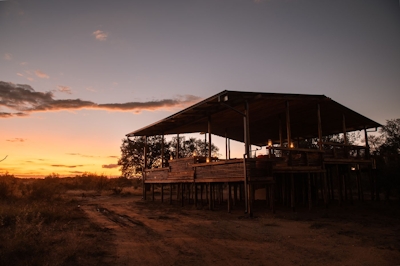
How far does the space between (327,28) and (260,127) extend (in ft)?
36.6

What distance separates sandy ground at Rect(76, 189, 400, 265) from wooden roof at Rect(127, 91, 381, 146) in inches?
220

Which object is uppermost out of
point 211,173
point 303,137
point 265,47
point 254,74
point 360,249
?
point 265,47

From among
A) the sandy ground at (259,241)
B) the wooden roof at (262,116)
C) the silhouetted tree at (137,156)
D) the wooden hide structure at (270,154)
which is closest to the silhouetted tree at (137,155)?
the silhouetted tree at (137,156)

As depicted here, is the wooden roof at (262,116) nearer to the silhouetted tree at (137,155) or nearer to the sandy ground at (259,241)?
the sandy ground at (259,241)

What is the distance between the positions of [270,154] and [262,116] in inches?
267

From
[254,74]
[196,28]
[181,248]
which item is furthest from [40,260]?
[254,74]

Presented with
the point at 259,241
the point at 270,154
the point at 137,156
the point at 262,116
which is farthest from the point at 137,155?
the point at 259,241

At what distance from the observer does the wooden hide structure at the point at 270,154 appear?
13578 mm

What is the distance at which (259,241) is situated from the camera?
8.09 m

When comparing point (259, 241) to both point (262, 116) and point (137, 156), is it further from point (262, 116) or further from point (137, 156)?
point (137, 156)

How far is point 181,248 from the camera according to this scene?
24.1 ft

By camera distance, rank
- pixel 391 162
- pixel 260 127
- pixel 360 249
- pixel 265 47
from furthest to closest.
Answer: pixel 260 127 → pixel 391 162 → pixel 265 47 → pixel 360 249

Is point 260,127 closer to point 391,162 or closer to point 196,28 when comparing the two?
point 391,162

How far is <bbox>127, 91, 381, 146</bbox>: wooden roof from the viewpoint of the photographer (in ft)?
49.9
